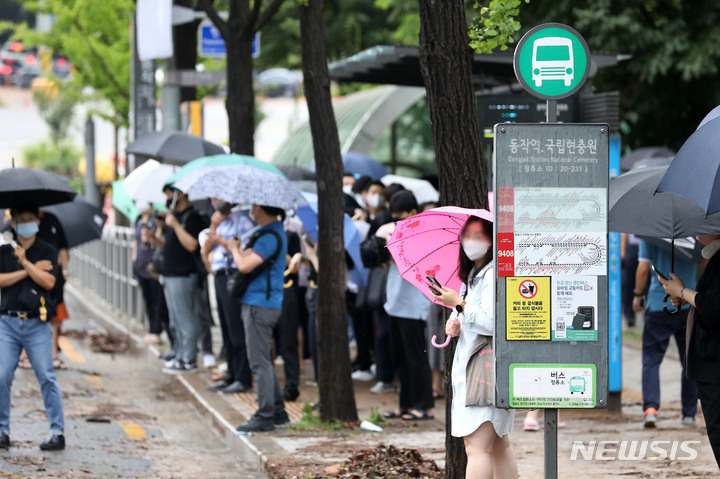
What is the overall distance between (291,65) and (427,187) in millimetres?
17211

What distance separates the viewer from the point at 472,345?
5.95 metres

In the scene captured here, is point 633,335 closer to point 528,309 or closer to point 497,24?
point 497,24

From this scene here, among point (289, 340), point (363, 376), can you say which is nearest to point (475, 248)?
point (289, 340)

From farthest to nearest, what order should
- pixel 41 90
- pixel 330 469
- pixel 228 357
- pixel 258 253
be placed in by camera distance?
pixel 41 90 < pixel 228 357 < pixel 258 253 < pixel 330 469

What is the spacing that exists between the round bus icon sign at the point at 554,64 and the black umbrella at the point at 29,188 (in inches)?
197

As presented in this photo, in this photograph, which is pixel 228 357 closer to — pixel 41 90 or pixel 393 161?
pixel 393 161

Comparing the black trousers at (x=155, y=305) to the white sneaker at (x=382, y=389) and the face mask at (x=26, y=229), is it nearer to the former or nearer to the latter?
the white sneaker at (x=382, y=389)

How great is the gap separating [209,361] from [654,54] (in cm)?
886

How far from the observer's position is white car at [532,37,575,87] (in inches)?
222

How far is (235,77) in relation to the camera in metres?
12.7

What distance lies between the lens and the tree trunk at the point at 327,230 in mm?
9648

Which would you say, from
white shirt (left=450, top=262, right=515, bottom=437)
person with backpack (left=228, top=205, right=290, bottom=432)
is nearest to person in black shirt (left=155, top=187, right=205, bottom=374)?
person with backpack (left=228, top=205, right=290, bottom=432)

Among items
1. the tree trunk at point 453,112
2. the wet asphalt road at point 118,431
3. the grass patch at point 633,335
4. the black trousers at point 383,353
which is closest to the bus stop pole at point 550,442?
the tree trunk at point 453,112

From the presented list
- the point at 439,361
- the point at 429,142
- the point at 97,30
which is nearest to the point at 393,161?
the point at 429,142
